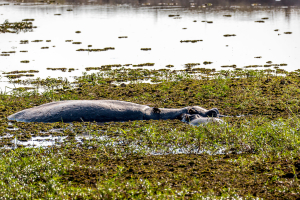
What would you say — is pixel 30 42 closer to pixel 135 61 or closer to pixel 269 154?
pixel 135 61

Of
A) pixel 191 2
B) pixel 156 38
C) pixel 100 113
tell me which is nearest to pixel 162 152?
pixel 100 113

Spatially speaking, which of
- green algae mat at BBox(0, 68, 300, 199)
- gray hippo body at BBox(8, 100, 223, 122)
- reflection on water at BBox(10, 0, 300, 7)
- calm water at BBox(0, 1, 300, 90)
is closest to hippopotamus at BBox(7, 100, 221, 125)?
gray hippo body at BBox(8, 100, 223, 122)

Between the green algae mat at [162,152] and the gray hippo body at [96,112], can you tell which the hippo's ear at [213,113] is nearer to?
the gray hippo body at [96,112]

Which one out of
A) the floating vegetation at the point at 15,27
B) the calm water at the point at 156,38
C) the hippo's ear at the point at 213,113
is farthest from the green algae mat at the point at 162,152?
the floating vegetation at the point at 15,27

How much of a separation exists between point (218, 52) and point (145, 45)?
4104mm

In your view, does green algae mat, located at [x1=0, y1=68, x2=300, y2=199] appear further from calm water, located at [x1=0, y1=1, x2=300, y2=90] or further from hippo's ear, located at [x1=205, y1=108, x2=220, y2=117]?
calm water, located at [x1=0, y1=1, x2=300, y2=90]

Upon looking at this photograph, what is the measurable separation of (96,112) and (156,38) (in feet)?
47.8

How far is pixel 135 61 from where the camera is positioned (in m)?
15.9

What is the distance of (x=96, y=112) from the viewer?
8383 mm

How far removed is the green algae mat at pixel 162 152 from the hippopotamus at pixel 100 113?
12.0 inches

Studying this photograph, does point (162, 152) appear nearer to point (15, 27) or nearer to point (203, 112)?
point (203, 112)

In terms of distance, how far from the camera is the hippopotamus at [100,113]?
8.30m

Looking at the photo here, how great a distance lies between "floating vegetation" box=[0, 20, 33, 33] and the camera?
24.5 m

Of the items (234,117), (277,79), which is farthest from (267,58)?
(234,117)
